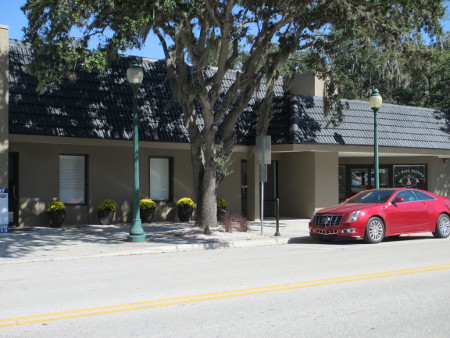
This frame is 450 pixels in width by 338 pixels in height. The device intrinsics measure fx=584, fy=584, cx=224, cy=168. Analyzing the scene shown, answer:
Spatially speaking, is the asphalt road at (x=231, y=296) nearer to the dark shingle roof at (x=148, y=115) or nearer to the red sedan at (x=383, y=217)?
the red sedan at (x=383, y=217)

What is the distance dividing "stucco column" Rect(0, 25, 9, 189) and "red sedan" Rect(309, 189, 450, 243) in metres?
8.73

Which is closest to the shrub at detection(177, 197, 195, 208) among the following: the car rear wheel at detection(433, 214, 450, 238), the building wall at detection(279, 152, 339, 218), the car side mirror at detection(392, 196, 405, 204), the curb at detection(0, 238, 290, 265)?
the building wall at detection(279, 152, 339, 218)

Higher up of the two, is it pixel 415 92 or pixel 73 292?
pixel 415 92

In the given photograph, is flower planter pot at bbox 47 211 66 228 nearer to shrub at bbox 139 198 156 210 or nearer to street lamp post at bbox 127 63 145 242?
shrub at bbox 139 198 156 210

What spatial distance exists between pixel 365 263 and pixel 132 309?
5.80m

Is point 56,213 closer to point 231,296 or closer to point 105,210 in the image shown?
point 105,210

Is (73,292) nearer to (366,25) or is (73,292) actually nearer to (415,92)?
(366,25)

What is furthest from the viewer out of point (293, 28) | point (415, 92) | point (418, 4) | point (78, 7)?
point (415, 92)

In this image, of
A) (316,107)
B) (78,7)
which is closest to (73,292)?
(78,7)

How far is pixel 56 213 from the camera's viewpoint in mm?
18250

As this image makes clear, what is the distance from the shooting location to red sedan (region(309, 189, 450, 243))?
15.4 meters

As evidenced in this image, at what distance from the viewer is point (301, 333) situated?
21.1ft

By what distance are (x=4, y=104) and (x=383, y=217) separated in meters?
11.0

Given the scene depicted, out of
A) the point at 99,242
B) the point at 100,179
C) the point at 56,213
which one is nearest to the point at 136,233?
the point at 99,242
